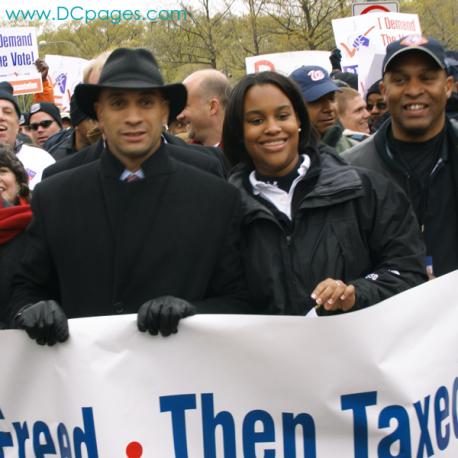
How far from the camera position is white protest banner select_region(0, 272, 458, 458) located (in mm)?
3061

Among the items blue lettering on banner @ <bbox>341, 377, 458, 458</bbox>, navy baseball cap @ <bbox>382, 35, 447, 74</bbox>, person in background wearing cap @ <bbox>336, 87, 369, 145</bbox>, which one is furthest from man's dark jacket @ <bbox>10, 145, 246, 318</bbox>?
person in background wearing cap @ <bbox>336, 87, 369, 145</bbox>

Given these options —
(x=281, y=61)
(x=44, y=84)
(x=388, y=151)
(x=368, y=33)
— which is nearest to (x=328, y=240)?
(x=388, y=151)

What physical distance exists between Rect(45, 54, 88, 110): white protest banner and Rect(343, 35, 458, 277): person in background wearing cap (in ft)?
37.2

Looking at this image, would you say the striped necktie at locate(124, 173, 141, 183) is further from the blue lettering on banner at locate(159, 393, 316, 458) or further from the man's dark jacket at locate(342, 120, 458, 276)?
the man's dark jacket at locate(342, 120, 458, 276)

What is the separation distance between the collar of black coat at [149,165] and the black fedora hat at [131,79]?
0.22 m

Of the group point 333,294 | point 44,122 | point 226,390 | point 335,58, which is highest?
point 335,58

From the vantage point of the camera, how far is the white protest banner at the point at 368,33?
10352 mm

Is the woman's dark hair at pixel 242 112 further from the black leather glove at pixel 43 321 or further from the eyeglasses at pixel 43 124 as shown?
the eyeglasses at pixel 43 124

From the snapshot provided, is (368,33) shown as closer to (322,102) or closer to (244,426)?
(322,102)

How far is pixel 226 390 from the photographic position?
10.2 feet

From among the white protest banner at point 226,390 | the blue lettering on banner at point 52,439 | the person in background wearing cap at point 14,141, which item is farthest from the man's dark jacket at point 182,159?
the person in background wearing cap at point 14,141

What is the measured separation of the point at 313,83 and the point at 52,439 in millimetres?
3441

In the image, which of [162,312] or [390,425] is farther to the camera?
[390,425]

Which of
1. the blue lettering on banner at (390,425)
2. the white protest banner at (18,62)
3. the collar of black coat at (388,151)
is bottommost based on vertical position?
the blue lettering on banner at (390,425)
